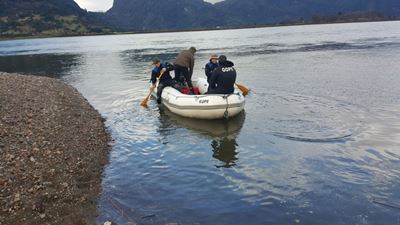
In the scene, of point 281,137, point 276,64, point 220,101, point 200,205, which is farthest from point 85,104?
point 276,64

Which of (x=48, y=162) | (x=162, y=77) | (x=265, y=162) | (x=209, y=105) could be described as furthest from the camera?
(x=162, y=77)

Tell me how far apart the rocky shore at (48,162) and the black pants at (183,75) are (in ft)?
14.6

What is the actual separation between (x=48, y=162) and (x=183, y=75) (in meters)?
9.79

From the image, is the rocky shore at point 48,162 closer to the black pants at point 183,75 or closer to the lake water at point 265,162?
the lake water at point 265,162

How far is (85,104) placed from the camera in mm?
19250

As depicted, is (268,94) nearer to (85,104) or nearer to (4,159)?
(85,104)

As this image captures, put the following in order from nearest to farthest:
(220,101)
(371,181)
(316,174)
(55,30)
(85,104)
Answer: (371,181) → (316,174) → (220,101) → (85,104) → (55,30)

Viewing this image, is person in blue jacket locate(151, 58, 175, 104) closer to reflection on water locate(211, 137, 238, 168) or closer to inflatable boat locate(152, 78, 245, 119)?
inflatable boat locate(152, 78, 245, 119)

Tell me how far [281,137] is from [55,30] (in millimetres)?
201426

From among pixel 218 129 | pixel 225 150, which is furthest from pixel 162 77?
pixel 225 150

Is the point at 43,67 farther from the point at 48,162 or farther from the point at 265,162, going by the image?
the point at 265,162

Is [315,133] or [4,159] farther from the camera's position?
[315,133]

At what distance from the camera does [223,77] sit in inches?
589

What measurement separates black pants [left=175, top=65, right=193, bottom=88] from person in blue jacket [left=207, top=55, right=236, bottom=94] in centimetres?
335
